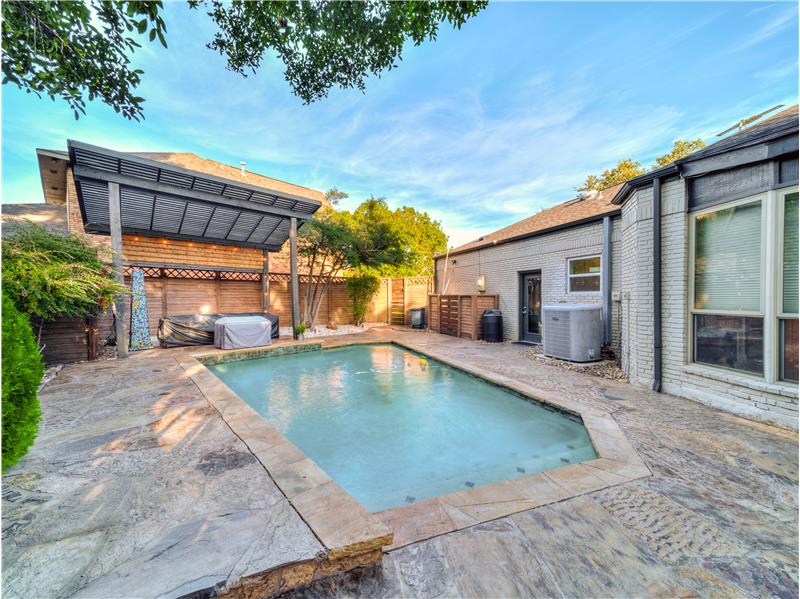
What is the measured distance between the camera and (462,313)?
339 inches

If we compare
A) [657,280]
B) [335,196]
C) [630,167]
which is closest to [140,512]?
[657,280]

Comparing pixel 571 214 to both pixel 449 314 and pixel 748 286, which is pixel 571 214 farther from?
pixel 748 286

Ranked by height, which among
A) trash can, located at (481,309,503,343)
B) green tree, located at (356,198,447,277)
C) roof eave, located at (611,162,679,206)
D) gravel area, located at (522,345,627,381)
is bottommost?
gravel area, located at (522,345,627,381)

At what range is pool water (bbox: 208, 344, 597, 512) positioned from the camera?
8.24 feet

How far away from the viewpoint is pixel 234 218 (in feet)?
27.2

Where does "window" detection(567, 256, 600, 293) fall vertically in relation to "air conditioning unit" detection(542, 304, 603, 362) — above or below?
above

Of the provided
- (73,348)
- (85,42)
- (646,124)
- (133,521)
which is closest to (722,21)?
(646,124)

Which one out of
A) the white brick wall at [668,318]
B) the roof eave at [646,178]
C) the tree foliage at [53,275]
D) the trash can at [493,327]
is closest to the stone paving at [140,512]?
the tree foliage at [53,275]

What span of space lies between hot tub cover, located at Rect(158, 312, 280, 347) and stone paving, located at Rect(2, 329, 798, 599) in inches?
190

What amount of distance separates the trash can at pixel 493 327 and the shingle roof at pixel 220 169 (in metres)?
8.20

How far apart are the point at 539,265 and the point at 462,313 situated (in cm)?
250

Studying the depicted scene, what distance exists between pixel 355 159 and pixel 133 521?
1166 cm

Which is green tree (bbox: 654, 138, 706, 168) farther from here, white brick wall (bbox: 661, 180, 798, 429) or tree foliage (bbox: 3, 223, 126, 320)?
tree foliage (bbox: 3, 223, 126, 320)

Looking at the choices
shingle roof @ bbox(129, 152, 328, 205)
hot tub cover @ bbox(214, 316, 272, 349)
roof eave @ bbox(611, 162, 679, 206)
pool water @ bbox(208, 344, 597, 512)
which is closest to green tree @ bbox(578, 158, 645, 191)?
roof eave @ bbox(611, 162, 679, 206)
